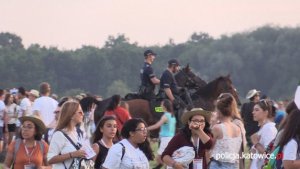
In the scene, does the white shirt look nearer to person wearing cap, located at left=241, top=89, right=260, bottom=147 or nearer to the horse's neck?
the horse's neck

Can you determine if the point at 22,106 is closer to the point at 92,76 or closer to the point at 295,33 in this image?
the point at 92,76

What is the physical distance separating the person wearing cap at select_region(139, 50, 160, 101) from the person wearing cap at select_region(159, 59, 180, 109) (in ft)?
0.67

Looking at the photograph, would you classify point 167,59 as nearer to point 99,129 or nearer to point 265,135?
point 265,135

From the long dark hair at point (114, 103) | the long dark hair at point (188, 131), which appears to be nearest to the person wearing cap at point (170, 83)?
the long dark hair at point (114, 103)

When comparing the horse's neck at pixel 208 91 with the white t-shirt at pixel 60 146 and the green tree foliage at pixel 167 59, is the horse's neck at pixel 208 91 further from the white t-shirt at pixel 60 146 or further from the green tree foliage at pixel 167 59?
the green tree foliage at pixel 167 59

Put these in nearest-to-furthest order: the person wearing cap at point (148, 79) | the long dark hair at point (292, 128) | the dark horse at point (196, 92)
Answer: the long dark hair at point (292, 128), the person wearing cap at point (148, 79), the dark horse at point (196, 92)

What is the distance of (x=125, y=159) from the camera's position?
9953 millimetres

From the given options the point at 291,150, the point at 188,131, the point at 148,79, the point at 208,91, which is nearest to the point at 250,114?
the point at 208,91

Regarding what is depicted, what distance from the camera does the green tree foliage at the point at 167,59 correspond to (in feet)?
292

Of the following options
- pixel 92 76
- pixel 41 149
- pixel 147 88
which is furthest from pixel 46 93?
pixel 92 76

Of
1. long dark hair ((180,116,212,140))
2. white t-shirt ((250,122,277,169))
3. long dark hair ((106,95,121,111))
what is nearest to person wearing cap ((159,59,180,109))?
long dark hair ((106,95,121,111))

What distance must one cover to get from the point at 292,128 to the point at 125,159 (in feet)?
7.65

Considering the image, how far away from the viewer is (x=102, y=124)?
Result: 427 inches

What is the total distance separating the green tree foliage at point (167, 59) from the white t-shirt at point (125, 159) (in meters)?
74.4
